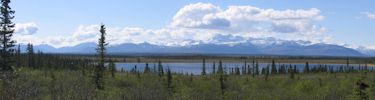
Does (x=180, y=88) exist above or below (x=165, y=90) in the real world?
below

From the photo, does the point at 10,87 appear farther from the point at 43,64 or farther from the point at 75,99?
the point at 43,64

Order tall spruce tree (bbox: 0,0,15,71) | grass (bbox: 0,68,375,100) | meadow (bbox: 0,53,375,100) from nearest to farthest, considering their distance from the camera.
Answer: grass (bbox: 0,68,375,100), meadow (bbox: 0,53,375,100), tall spruce tree (bbox: 0,0,15,71)

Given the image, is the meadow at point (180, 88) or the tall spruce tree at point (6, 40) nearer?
the meadow at point (180, 88)

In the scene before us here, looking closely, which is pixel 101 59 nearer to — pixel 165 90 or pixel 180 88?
pixel 180 88

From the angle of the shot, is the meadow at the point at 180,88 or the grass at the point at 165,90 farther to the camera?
the meadow at the point at 180,88

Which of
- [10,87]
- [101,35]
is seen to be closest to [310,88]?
[101,35]

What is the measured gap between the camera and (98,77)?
3809cm

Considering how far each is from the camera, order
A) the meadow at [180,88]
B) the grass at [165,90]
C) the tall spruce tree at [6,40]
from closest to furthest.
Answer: the grass at [165,90], the meadow at [180,88], the tall spruce tree at [6,40]

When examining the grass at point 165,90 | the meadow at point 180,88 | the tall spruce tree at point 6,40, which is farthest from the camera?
the tall spruce tree at point 6,40

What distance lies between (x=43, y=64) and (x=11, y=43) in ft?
249

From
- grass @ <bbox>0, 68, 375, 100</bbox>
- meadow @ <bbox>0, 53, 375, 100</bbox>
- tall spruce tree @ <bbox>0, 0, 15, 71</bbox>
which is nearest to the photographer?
grass @ <bbox>0, 68, 375, 100</bbox>

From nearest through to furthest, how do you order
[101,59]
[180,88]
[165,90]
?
[165,90], [180,88], [101,59]

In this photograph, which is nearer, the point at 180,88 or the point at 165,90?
the point at 165,90

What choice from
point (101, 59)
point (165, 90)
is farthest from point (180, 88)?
point (101, 59)
